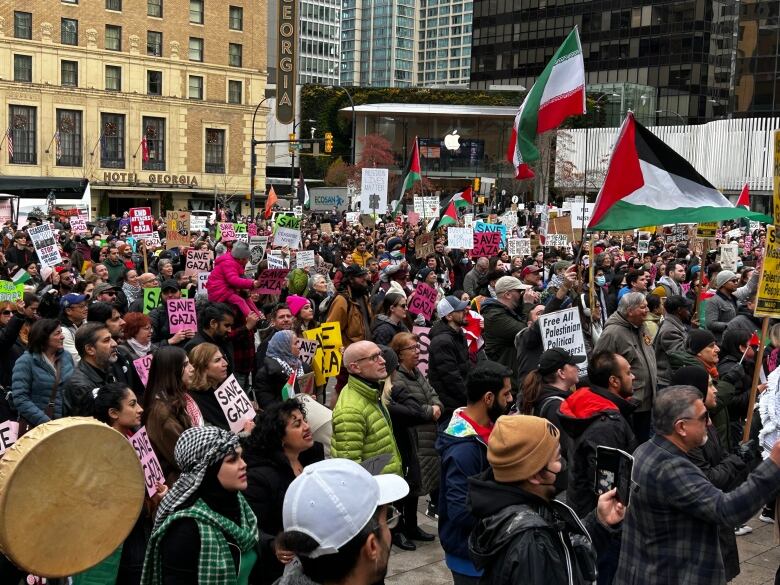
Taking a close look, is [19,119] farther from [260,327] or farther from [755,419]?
[755,419]

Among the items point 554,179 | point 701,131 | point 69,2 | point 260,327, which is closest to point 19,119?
point 69,2

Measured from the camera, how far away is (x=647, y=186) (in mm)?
9078

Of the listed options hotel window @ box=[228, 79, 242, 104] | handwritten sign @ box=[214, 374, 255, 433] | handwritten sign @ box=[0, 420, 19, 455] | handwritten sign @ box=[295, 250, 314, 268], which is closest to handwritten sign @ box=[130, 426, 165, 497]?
handwritten sign @ box=[0, 420, 19, 455]

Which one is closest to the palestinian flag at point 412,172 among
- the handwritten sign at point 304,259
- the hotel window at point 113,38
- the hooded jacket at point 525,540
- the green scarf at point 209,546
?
the handwritten sign at point 304,259

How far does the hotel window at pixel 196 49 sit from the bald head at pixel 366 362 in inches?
2369

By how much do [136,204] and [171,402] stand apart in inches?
2344

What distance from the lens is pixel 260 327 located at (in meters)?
10.8

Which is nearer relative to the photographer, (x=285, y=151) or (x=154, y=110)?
(x=154, y=110)

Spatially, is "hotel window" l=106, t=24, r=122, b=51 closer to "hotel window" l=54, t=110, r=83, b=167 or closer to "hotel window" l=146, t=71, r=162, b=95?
"hotel window" l=146, t=71, r=162, b=95

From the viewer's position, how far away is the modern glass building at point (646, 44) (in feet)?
265

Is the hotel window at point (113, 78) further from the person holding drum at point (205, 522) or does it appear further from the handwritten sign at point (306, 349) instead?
the person holding drum at point (205, 522)

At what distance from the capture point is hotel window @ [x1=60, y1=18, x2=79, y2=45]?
57.5 m

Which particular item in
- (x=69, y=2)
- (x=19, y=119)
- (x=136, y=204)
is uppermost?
(x=69, y=2)

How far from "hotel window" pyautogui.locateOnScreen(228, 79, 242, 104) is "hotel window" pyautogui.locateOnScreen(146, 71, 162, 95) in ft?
16.3
